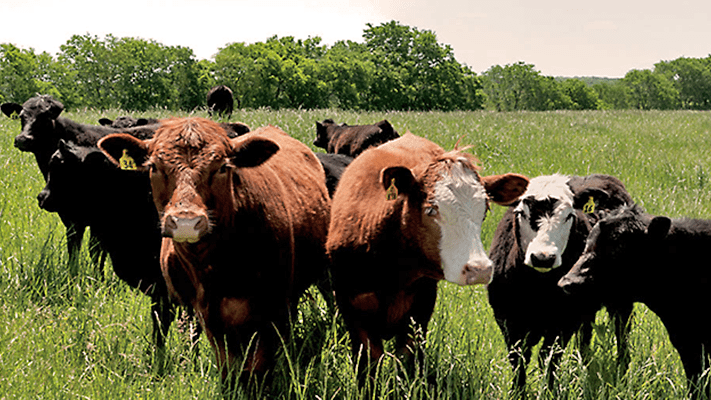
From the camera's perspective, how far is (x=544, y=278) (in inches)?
156

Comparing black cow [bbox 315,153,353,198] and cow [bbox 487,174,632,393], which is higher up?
black cow [bbox 315,153,353,198]

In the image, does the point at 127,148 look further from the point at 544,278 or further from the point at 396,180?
the point at 544,278

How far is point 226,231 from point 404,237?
104 cm

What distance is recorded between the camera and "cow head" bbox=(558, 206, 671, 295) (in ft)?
12.1

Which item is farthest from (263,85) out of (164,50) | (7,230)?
(7,230)

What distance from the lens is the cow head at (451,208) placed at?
2.76m

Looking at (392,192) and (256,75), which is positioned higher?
(256,75)

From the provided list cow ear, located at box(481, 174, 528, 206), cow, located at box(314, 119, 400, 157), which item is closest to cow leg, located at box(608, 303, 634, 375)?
cow ear, located at box(481, 174, 528, 206)

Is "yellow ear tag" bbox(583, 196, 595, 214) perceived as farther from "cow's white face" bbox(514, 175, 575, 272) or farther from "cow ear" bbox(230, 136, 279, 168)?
"cow ear" bbox(230, 136, 279, 168)

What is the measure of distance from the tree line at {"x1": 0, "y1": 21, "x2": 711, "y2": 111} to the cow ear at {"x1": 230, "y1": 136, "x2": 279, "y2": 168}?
5449cm

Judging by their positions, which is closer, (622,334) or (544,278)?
(544,278)

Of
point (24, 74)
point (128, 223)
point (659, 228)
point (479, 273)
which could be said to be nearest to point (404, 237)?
point (479, 273)

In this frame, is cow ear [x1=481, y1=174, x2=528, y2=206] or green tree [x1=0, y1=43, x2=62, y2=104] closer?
cow ear [x1=481, y1=174, x2=528, y2=206]

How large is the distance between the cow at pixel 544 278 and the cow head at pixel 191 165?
6.70 ft
